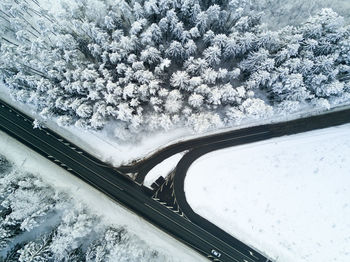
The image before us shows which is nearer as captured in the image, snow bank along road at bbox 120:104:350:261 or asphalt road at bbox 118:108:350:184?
snow bank along road at bbox 120:104:350:261

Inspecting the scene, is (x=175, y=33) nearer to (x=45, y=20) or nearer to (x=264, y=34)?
(x=264, y=34)

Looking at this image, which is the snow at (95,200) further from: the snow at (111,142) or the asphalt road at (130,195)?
the snow at (111,142)

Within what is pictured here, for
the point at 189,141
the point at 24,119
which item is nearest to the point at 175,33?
the point at 189,141

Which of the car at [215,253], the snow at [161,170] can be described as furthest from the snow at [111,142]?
the car at [215,253]

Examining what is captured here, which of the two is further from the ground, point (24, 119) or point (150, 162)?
point (150, 162)

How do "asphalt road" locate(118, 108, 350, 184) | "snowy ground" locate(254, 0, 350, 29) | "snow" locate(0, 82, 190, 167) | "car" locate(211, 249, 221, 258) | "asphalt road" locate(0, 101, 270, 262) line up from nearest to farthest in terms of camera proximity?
"car" locate(211, 249, 221, 258) → "asphalt road" locate(0, 101, 270, 262) → "asphalt road" locate(118, 108, 350, 184) → "snow" locate(0, 82, 190, 167) → "snowy ground" locate(254, 0, 350, 29)

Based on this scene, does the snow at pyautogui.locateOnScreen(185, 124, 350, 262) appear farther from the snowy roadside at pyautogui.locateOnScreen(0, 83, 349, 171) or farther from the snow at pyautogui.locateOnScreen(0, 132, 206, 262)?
the snow at pyautogui.locateOnScreen(0, 132, 206, 262)

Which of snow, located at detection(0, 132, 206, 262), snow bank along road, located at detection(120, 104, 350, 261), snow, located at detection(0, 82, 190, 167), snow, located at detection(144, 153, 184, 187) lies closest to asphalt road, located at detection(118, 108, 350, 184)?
snow bank along road, located at detection(120, 104, 350, 261)
